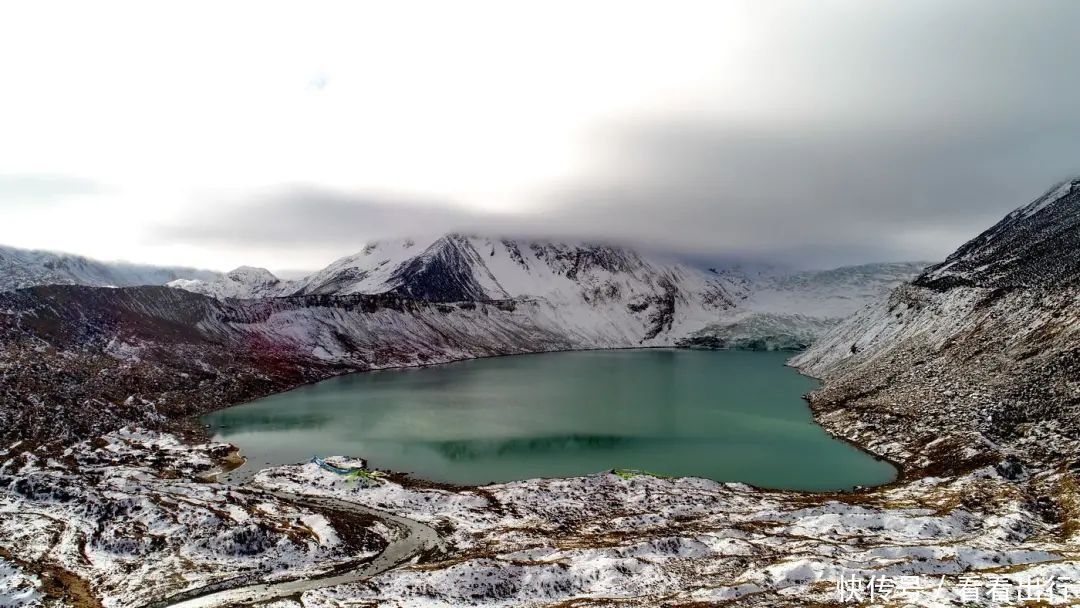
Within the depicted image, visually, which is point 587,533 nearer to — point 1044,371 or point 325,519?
point 325,519

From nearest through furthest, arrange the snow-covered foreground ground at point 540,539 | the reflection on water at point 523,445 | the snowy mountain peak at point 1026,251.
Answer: the snow-covered foreground ground at point 540,539
the reflection on water at point 523,445
the snowy mountain peak at point 1026,251

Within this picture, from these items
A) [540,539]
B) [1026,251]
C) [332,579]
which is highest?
[1026,251]

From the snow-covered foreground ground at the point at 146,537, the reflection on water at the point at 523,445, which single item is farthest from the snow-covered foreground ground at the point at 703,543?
the reflection on water at the point at 523,445

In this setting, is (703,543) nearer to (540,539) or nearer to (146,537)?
(540,539)

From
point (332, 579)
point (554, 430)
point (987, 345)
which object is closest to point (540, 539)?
point (332, 579)

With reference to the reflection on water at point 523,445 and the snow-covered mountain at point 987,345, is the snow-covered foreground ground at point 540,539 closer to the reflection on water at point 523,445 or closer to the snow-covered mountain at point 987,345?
the reflection on water at point 523,445

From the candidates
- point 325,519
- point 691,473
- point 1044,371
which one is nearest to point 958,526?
point 691,473

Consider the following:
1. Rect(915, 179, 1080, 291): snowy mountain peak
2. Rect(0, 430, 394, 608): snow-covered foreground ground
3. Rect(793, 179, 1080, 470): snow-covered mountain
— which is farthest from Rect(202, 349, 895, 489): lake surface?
Rect(915, 179, 1080, 291): snowy mountain peak
